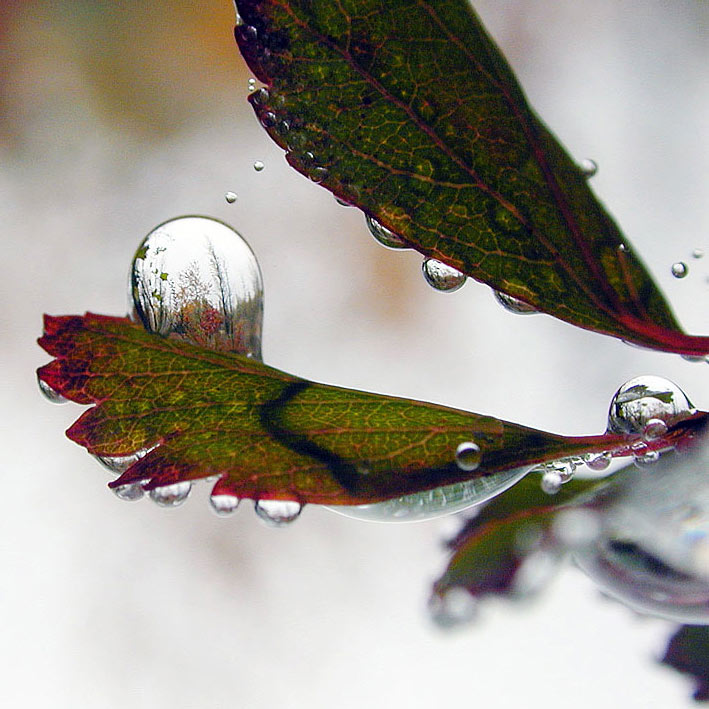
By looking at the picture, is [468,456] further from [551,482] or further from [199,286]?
[199,286]

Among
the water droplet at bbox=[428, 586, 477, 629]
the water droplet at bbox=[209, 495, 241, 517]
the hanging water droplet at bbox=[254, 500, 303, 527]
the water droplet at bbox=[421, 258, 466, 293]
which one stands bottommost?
the water droplet at bbox=[428, 586, 477, 629]

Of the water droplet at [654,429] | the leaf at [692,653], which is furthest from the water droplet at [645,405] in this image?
the leaf at [692,653]

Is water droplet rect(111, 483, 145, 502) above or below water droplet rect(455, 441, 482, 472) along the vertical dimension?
above

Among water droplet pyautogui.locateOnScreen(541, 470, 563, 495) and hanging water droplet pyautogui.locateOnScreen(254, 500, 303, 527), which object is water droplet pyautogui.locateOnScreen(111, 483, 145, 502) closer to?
hanging water droplet pyautogui.locateOnScreen(254, 500, 303, 527)

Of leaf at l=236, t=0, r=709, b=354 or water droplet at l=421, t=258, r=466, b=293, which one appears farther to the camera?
water droplet at l=421, t=258, r=466, b=293

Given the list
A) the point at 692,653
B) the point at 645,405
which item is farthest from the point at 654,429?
the point at 692,653

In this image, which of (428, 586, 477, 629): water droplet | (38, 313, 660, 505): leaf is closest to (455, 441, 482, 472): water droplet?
(38, 313, 660, 505): leaf

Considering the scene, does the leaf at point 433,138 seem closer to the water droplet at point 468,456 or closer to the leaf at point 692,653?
the water droplet at point 468,456
